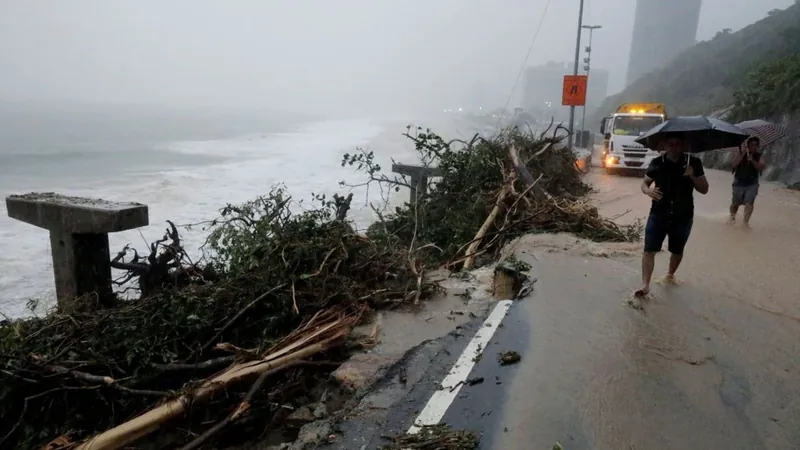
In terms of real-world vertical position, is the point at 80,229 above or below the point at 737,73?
below

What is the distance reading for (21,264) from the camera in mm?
13133

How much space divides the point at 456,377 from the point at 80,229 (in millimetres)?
5927

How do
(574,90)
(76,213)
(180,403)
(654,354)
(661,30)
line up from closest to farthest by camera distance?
(180,403) → (654,354) → (76,213) → (574,90) → (661,30)

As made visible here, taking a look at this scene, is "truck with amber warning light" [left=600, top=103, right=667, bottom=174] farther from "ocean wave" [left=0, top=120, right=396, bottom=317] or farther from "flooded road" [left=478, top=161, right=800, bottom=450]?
"flooded road" [left=478, top=161, right=800, bottom=450]

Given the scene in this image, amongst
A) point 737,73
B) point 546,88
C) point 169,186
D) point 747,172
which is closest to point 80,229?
point 747,172

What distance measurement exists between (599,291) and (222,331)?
405cm

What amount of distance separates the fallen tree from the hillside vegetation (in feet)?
60.5

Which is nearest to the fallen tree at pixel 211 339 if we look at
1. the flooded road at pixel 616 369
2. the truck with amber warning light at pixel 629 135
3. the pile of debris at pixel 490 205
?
the pile of debris at pixel 490 205

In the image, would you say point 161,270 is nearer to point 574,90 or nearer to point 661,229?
point 661,229

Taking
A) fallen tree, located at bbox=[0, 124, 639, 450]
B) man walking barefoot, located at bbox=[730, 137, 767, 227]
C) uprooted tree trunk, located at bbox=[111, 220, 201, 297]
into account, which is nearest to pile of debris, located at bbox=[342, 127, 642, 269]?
fallen tree, located at bbox=[0, 124, 639, 450]

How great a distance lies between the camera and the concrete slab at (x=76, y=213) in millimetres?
7000

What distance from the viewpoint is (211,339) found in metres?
5.05

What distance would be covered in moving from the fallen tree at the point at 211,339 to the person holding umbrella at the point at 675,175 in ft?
8.18

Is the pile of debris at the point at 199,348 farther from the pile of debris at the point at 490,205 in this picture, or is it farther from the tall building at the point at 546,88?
the tall building at the point at 546,88
